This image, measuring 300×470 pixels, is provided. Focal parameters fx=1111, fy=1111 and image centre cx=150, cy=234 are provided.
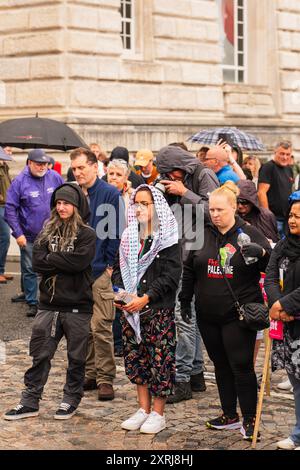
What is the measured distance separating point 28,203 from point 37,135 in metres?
1.22

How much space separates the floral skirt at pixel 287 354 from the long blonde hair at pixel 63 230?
1.72 meters

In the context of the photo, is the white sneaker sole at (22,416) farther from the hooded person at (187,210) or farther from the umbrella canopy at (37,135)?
the umbrella canopy at (37,135)

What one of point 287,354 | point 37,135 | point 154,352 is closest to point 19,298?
point 37,135

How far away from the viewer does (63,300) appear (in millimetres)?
8102

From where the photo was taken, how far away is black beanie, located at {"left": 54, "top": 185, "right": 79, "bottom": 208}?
8164mm

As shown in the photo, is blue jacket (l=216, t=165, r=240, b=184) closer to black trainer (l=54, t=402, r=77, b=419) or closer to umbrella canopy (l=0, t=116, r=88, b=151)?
black trainer (l=54, t=402, r=77, b=419)

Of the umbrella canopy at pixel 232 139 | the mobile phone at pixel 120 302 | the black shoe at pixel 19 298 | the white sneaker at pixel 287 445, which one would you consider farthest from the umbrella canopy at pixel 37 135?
the white sneaker at pixel 287 445

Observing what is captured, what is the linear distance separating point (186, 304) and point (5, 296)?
20.2ft

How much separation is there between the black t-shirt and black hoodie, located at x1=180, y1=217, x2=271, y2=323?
24.0 ft

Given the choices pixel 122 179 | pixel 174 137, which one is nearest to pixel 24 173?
pixel 122 179

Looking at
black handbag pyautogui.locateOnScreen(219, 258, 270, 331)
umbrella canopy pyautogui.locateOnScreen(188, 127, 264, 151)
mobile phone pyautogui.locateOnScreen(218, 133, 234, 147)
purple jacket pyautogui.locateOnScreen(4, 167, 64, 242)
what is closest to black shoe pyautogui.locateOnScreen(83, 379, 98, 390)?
black handbag pyautogui.locateOnScreen(219, 258, 270, 331)

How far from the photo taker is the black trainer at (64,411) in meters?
8.11

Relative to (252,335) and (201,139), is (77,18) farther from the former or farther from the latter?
(252,335)

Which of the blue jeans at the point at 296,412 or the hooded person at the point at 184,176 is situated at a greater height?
the hooded person at the point at 184,176
